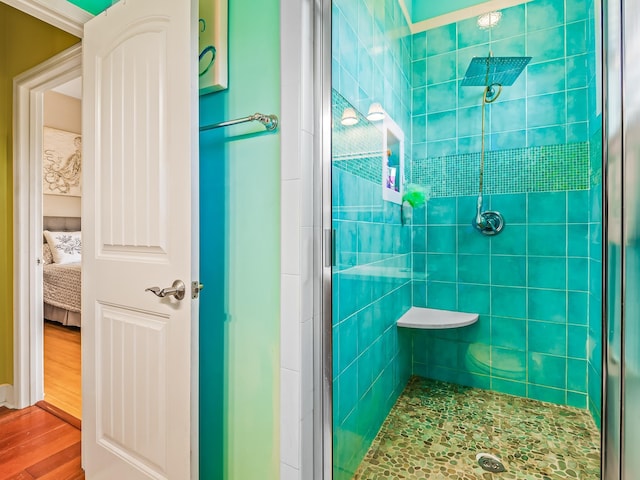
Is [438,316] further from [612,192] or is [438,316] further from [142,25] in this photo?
[142,25]

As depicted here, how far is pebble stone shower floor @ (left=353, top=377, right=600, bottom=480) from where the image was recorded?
1.44m

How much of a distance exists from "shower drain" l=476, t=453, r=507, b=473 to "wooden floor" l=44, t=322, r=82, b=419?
2.20 m

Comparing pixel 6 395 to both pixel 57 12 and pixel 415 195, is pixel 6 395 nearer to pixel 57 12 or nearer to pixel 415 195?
pixel 57 12

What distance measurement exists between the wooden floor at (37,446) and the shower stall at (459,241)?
4.40ft

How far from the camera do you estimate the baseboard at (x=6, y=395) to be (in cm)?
203

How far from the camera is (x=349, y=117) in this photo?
4.17ft

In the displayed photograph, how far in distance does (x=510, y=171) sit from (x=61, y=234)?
16.5 feet

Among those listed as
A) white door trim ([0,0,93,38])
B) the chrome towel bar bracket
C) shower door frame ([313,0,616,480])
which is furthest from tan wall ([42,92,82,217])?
shower door frame ([313,0,616,480])

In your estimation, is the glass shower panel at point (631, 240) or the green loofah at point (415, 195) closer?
the glass shower panel at point (631, 240)

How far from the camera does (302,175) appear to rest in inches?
39.1

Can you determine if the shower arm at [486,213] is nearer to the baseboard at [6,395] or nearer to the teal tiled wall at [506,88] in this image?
the teal tiled wall at [506,88]

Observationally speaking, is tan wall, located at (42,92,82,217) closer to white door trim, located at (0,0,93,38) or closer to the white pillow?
the white pillow

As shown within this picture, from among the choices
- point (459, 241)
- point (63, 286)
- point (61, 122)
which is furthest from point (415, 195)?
point (61, 122)

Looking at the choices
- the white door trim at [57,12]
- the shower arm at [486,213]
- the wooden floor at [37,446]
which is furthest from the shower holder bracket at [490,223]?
the wooden floor at [37,446]
